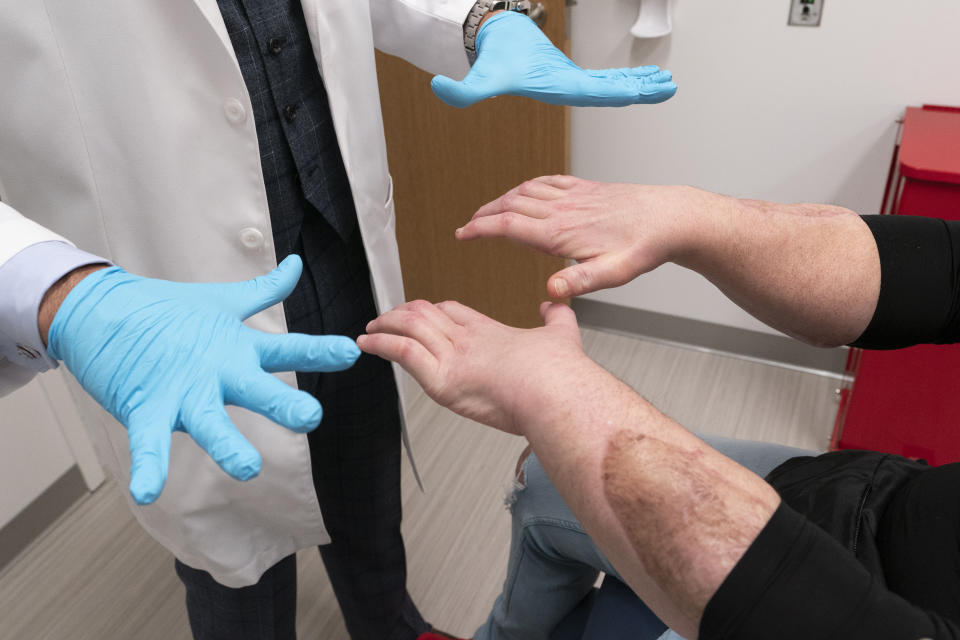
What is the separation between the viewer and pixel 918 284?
35.0 inches

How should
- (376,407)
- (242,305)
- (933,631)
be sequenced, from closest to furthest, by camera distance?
(933,631) < (242,305) < (376,407)

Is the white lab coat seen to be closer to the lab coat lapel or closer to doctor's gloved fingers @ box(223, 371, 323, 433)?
the lab coat lapel

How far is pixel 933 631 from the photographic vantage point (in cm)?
57

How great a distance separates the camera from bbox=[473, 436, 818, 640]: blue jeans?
0.91 metres

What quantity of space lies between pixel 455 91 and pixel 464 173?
109 cm

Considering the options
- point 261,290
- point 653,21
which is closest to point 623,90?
point 261,290

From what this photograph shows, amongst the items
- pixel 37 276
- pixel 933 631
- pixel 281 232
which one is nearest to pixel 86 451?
pixel 281 232

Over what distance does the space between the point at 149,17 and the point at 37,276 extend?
1.08 feet

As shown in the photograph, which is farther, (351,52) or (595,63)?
(595,63)

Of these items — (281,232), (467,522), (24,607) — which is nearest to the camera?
(281,232)

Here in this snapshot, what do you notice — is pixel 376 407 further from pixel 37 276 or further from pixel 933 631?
pixel 933 631

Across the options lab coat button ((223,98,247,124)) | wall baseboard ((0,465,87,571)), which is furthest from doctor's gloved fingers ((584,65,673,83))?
wall baseboard ((0,465,87,571))

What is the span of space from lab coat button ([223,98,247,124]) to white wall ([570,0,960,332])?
1266 millimetres

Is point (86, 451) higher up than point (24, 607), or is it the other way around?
point (86, 451)
